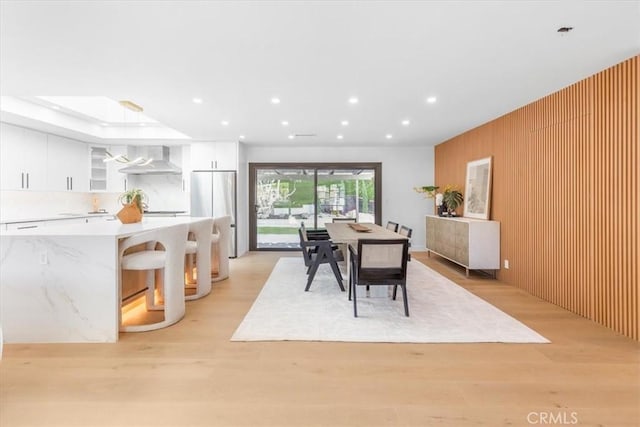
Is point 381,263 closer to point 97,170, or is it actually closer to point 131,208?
point 131,208

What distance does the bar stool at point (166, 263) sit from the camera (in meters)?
2.96

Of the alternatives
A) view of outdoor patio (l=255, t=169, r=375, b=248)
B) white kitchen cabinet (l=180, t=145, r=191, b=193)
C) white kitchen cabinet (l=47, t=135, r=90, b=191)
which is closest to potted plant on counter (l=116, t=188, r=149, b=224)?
white kitchen cabinet (l=47, t=135, r=90, b=191)

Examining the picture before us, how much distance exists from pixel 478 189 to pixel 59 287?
5802 millimetres

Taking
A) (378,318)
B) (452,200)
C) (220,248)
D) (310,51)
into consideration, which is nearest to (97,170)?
(220,248)

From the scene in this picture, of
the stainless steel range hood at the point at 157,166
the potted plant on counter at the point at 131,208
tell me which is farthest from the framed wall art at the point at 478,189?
the stainless steel range hood at the point at 157,166

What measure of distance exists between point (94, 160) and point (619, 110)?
27.7 feet

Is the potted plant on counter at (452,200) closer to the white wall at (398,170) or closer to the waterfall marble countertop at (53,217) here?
the white wall at (398,170)

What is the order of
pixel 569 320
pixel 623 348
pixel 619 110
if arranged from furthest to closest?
pixel 569 320, pixel 619 110, pixel 623 348

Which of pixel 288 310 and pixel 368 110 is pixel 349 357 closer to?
pixel 288 310

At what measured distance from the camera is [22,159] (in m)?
5.15

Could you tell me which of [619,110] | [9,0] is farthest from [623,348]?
[9,0]

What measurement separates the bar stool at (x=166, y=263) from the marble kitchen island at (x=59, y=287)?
212mm

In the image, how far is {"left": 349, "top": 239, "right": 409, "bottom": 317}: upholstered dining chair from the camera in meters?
3.22

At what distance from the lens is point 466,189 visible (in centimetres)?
588
